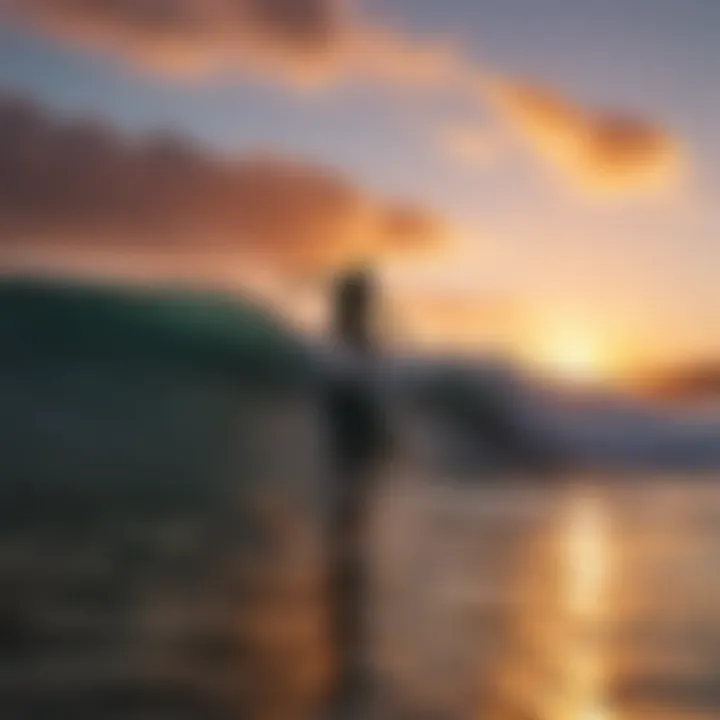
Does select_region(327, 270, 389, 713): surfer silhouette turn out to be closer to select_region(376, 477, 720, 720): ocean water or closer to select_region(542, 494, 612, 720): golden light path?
select_region(376, 477, 720, 720): ocean water

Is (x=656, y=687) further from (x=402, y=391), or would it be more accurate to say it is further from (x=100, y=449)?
(x=100, y=449)

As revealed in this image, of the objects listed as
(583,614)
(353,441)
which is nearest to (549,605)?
(583,614)

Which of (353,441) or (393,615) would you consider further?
(353,441)

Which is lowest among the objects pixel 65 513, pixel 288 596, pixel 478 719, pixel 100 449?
pixel 478 719

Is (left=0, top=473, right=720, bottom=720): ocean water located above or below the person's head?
below

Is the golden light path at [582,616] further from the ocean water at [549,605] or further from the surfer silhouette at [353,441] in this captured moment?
the surfer silhouette at [353,441]

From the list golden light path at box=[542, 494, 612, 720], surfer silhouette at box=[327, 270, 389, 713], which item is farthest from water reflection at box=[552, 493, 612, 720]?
surfer silhouette at box=[327, 270, 389, 713]

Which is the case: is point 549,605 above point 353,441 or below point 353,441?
below

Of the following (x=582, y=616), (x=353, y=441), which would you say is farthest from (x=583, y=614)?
(x=353, y=441)

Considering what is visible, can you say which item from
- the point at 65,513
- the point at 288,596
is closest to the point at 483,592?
the point at 288,596

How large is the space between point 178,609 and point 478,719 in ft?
2.95

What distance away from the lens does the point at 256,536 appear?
10.2 ft

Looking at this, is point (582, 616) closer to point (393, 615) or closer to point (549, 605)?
point (549, 605)

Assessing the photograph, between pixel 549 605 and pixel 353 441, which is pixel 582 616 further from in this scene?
pixel 353 441
